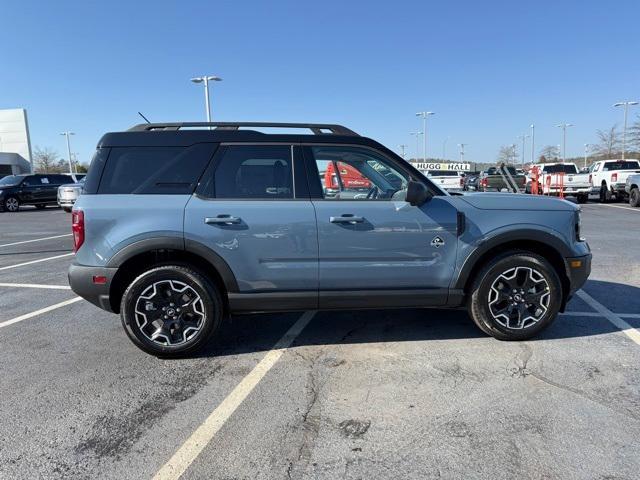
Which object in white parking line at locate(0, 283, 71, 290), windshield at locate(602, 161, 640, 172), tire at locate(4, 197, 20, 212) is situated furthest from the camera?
tire at locate(4, 197, 20, 212)

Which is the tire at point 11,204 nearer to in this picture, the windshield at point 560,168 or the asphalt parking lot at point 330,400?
the asphalt parking lot at point 330,400

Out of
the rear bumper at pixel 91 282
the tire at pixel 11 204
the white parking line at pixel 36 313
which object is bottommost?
the white parking line at pixel 36 313

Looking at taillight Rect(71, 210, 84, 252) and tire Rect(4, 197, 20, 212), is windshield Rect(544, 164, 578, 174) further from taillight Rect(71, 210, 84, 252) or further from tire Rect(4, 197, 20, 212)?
tire Rect(4, 197, 20, 212)

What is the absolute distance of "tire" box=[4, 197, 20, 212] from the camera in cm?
2252

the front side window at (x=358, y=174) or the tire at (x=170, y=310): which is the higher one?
the front side window at (x=358, y=174)

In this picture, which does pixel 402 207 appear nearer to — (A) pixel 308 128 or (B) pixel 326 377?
(A) pixel 308 128

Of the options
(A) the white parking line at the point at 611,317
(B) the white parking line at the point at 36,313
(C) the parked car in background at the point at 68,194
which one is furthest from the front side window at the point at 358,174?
(C) the parked car in background at the point at 68,194

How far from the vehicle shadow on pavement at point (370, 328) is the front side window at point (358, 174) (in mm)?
1374

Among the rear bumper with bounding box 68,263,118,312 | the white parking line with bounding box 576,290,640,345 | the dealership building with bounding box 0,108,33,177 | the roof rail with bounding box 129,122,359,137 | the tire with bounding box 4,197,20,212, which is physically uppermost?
the dealership building with bounding box 0,108,33,177

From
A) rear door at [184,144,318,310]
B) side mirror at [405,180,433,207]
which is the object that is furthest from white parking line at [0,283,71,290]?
side mirror at [405,180,433,207]

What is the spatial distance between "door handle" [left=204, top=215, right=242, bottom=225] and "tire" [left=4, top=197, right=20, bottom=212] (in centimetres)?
2360

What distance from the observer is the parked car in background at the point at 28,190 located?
2255cm

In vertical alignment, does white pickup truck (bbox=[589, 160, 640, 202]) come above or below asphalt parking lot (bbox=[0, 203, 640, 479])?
above

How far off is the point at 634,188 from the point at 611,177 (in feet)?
8.40
